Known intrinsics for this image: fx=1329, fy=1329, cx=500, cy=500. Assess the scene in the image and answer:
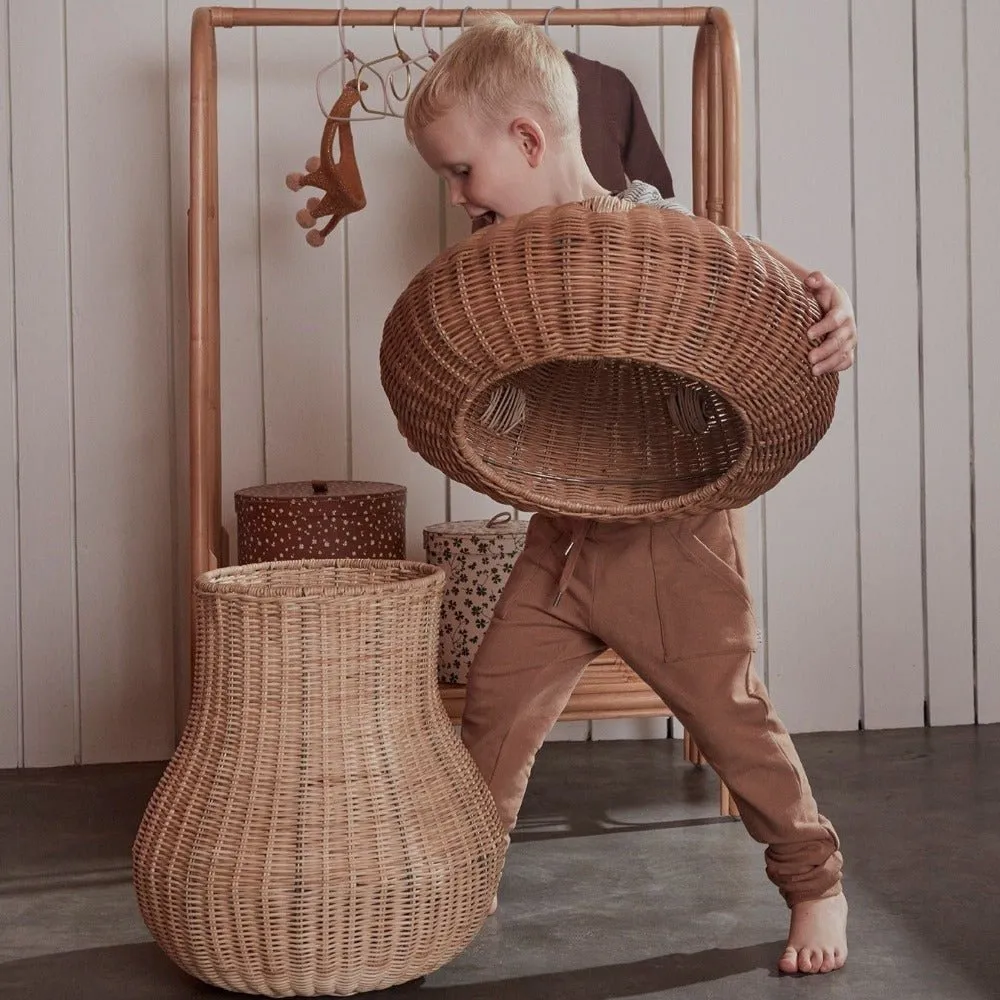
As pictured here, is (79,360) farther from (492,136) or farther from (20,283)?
(492,136)

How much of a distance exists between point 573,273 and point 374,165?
1.28 meters

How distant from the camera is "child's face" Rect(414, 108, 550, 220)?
5.26 ft

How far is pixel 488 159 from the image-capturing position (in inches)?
63.4

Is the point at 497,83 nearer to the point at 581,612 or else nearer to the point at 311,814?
the point at 581,612

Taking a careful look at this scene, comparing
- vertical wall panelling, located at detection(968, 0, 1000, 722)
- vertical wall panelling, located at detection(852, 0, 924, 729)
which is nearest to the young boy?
→ vertical wall panelling, located at detection(852, 0, 924, 729)

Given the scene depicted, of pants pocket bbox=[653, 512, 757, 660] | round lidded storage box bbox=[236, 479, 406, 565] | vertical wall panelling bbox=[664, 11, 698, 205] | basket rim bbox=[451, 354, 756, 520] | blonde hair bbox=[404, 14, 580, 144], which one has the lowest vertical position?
pants pocket bbox=[653, 512, 757, 660]

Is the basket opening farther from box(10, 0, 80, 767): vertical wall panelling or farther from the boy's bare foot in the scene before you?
box(10, 0, 80, 767): vertical wall panelling

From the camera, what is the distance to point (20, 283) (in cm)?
241

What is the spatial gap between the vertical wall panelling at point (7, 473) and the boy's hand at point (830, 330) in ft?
5.20

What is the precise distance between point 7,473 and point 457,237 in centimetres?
93

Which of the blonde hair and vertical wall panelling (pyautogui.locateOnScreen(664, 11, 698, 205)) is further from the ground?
vertical wall panelling (pyautogui.locateOnScreen(664, 11, 698, 205))

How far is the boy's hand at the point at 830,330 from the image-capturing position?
137 centimetres

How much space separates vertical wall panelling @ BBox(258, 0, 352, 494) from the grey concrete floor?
0.66 m

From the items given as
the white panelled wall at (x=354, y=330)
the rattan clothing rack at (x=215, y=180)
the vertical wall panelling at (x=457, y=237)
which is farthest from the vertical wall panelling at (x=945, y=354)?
the vertical wall panelling at (x=457, y=237)
